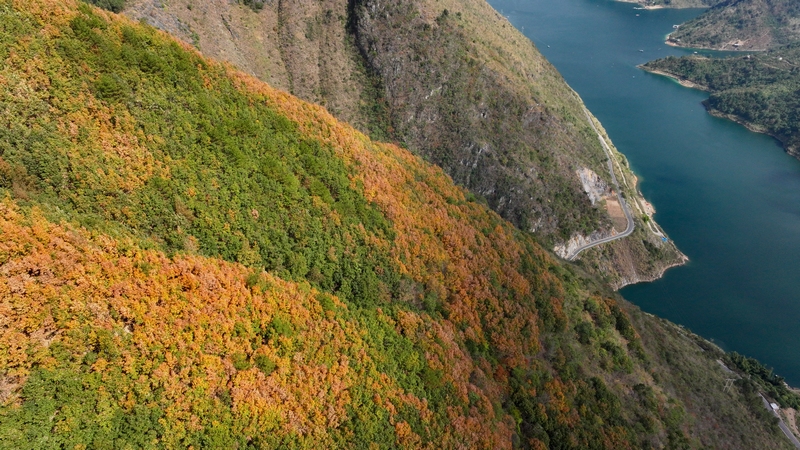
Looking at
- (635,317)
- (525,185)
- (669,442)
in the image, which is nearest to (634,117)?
(525,185)

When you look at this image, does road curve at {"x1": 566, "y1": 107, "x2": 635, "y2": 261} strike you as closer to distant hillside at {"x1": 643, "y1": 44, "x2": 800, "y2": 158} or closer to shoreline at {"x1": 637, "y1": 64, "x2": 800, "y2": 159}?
shoreline at {"x1": 637, "y1": 64, "x2": 800, "y2": 159}

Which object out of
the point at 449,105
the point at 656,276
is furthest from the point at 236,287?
the point at 656,276

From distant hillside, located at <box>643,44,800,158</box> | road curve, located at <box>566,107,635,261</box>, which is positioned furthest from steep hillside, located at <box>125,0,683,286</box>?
distant hillside, located at <box>643,44,800,158</box>

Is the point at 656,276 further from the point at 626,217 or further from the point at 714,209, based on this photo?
the point at 714,209

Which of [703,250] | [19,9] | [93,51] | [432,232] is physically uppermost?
[19,9]

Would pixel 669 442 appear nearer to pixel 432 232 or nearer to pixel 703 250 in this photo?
pixel 432 232
